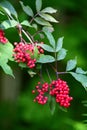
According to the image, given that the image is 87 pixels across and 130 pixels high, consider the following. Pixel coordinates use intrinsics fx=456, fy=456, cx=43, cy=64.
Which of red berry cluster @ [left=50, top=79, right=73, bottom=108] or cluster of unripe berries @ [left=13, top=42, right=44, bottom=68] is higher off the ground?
cluster of unripe berries @ [left=13, top=42, right=44, bottom=68]

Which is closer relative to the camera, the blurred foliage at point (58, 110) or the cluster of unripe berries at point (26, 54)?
the cluster of unripe berries at point (26, 54)

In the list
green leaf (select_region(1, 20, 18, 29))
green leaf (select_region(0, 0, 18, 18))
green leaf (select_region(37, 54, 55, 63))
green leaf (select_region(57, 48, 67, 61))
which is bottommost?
green leaf (select_region(37, 54, 55, 63))

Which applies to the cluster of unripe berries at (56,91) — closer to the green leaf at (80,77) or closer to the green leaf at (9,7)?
the green leaf at (80,77)

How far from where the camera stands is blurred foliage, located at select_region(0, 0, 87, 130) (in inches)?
117

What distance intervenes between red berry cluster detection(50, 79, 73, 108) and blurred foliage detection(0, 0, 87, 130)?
1.79 metres

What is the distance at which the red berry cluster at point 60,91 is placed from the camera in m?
0.99

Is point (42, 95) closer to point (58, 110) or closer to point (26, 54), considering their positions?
point (26, 54)

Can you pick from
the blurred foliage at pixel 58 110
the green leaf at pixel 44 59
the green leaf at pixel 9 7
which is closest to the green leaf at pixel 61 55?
the green leaf at pixel 44 59

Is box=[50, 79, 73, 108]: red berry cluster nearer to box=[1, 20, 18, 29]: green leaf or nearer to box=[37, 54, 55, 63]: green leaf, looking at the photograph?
box=[37, 54, 55, 63]: green leaf

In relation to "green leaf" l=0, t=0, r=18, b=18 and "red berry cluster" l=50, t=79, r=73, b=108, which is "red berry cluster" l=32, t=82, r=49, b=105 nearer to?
"red berry cluster" l=50, t=79, r=73, b=108

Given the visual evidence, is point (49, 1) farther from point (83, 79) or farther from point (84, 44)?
point (83, 79)

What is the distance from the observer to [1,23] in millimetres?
1002

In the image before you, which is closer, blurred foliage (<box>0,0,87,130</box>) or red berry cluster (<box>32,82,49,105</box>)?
red berry cluster (<box>32,82,49,105</box>)

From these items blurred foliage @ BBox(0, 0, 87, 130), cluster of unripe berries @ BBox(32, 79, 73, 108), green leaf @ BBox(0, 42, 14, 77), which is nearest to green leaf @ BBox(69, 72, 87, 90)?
cluster of unripe berries @ BBox(32, 79, 73, 108)
